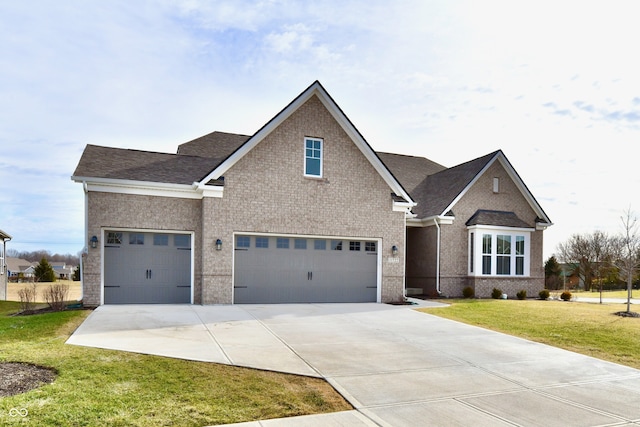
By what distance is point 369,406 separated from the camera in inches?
238

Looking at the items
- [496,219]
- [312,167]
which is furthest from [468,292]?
[312,167]

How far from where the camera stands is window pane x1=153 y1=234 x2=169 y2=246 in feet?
53.3

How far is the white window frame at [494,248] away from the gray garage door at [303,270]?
19.6ft

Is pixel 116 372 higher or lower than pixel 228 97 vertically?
lower

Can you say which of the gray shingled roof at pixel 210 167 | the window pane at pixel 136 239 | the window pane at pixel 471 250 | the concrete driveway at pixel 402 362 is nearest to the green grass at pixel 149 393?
the concrete driveway at pixel 402 362

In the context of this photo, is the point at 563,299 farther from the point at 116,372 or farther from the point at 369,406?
the point at 116,372

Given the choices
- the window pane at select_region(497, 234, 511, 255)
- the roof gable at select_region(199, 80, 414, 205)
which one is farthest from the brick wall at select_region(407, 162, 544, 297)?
the roof gable at select_region(199, 80, 414, 205)

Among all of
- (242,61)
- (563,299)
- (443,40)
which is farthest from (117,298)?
(563,299)

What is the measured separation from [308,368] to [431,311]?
8.95m

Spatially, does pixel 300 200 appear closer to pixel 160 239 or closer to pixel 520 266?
pixel 160 239

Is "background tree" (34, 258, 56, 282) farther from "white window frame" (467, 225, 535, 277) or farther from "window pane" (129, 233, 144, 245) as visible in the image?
"white window frame" (467, 225, 535, 277)

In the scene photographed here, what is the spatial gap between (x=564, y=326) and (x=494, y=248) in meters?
9.32

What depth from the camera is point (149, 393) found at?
6023mm

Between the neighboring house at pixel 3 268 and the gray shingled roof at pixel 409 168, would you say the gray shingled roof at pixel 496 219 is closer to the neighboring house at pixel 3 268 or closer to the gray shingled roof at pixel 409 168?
the gray shingled roof at pixel 409 168
